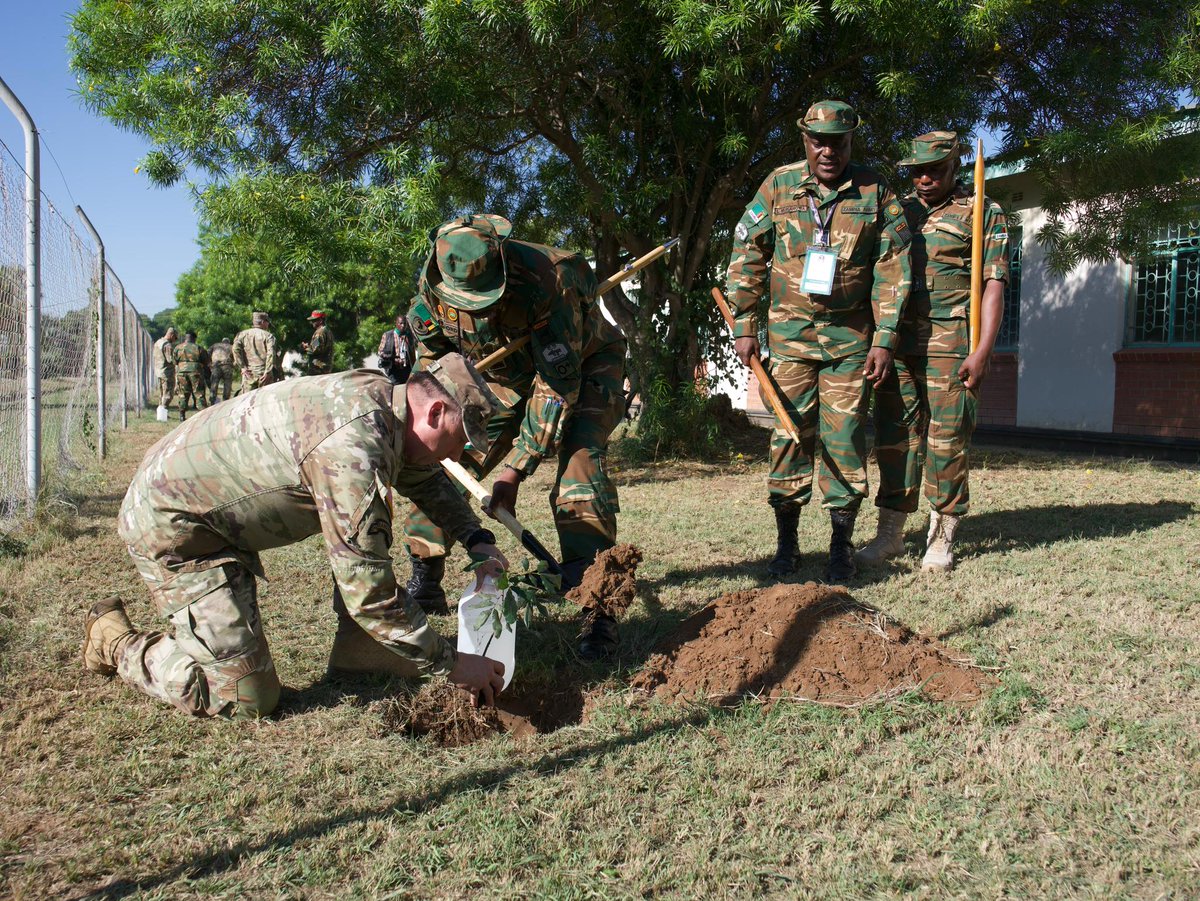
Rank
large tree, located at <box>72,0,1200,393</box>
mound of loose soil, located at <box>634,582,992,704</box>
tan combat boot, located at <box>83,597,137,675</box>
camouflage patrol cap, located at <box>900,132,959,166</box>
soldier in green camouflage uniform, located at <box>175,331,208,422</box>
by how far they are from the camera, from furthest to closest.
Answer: soldier in green camouflage uniform, located at <box>175,331,208,422</box> < large tree, located at <box>72,0,1200,393</box> < camouflage patrol cap, located at <box>900,132,959,166</box> < tan combat boot, located at <box>83,597,137,675</box> < mound of loose soil, located at <box>634,582,992,704</box>

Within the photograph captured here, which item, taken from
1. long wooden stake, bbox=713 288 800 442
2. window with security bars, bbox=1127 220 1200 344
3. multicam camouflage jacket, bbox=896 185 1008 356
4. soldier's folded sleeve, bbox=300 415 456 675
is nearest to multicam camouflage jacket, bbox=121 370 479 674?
soldier's folded sleeve, bbox=300 415 456 675

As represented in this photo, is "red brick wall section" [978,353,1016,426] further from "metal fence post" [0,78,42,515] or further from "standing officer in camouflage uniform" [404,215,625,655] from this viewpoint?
"metal fence post" [0,78,42,515]

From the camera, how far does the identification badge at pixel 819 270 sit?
15.4 feet

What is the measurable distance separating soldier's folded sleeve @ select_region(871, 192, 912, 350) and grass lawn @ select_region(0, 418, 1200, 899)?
1.39m

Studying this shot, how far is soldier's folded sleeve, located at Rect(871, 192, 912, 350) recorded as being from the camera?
468 centimetres

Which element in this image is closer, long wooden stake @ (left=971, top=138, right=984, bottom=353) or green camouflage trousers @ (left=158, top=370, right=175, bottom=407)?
long wooden stake @ (left=971, top=138, right=984, bottom=353)

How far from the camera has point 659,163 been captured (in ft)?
31.9

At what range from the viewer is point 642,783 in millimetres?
2711

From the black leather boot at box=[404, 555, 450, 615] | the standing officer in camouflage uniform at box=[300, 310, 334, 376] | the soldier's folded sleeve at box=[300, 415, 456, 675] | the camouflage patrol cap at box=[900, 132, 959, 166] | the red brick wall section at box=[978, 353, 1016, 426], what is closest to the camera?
the soldier's folded sleeve at box=[300, 415, 456, 675]

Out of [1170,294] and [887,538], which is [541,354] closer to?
[887,538]

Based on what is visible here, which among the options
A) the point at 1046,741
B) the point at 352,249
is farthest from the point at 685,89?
the point at 1046,741

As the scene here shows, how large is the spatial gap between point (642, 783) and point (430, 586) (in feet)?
6.32

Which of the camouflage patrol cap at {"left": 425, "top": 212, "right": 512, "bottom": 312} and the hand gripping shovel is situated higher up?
the camouflage patrol cap at {"left": 425, "top": 212, "right": 512, "bottom": 312}

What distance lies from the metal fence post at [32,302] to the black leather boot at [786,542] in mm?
4820
